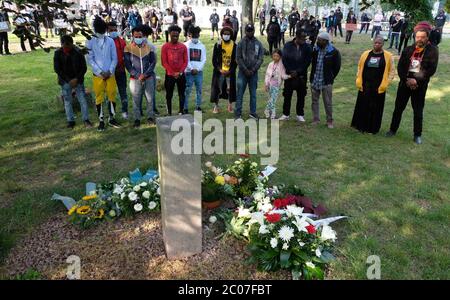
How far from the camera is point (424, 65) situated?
6.54 meters

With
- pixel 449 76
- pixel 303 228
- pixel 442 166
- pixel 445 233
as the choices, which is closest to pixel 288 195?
pixel 303 228

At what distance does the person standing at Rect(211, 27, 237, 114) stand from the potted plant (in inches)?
157

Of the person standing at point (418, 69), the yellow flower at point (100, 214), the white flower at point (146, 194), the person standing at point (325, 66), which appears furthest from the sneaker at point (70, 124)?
the person standing at point (418, 69)

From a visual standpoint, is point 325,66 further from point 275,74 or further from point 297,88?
point 275,74

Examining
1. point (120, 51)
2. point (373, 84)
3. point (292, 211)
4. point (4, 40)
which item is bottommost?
point (292, 211)

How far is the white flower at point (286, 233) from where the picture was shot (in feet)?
11.9

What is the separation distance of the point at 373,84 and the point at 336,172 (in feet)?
7.52

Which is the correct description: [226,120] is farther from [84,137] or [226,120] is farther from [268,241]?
[268,241]

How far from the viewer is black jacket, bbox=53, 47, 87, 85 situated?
7035mm

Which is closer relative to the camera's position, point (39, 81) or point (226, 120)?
point (226, 120)

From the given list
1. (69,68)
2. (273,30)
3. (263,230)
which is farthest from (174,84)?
(273,30)

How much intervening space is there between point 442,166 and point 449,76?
8545mm

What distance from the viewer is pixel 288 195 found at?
4.81m
